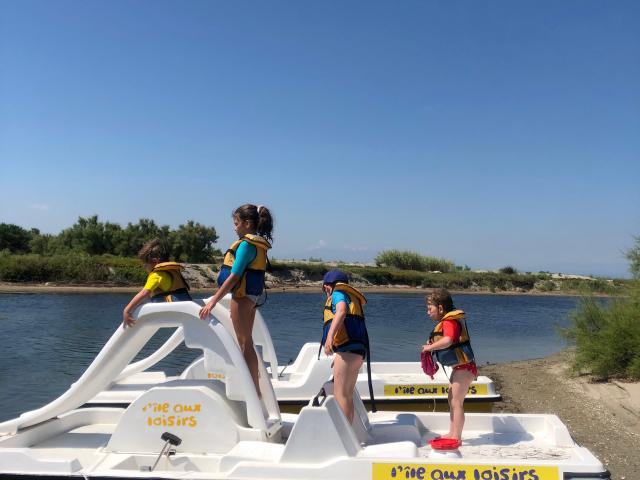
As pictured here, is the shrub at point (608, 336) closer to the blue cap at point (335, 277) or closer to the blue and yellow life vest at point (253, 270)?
the blue cap at point (335, 277)

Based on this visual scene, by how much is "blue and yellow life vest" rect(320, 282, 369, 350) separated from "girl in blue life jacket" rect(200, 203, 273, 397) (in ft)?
1.99

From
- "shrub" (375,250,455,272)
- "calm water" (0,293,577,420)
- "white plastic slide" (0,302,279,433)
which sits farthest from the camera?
"shrub" (375,250,455,272)

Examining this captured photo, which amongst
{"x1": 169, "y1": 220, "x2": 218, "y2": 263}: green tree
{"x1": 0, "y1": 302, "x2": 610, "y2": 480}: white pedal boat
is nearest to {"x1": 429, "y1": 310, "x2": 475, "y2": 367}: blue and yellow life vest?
{"x1": 0, "y1": 302, "x2": 610, "y2": 480}: white pedal boat

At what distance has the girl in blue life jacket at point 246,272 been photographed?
4879 mm

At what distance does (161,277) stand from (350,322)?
5.24 feet

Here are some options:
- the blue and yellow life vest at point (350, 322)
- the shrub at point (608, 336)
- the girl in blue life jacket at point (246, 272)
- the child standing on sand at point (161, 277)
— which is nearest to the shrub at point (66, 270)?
the shrub at point (608, 336)

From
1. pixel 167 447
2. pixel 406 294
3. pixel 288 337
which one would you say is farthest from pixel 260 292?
pixel 406 294

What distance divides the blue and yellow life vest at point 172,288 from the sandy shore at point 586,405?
15.8 ft

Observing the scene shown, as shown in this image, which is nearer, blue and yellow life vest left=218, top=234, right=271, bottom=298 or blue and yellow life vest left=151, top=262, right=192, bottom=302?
blue and yellow life vest left=218, top=234, right=271, bottom=298

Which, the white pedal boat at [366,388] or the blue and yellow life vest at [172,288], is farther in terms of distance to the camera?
the white pedal boat at [366,388]

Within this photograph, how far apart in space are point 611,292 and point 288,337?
34.0 ft

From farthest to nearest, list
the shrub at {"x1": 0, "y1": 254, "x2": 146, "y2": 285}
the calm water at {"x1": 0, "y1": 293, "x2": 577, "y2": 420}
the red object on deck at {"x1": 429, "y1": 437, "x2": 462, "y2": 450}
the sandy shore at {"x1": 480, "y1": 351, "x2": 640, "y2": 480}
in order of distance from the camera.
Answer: the shrub at {"x1": 0, "y1": 254, "x2": 146, "y2": 285}, the calm water at {"x1": 0, "y1": 293, "x2": 577, "y2": 420}, the sandy shore at {"x1": 480, "y1": 351, "x2": 640, "y2": 480}, the red object on deck at {"x1": 429, "y1": 437, "x2": 462, "y2": 450}

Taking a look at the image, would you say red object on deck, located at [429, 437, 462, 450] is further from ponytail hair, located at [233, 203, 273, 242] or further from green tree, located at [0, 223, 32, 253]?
green tree, located at [0, 223, 32, 253]

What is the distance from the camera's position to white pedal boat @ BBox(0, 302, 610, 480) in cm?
418
